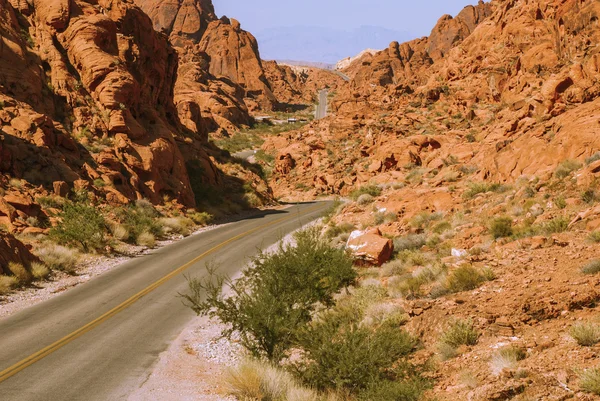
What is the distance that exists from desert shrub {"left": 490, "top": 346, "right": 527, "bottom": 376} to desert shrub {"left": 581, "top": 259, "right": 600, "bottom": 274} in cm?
275

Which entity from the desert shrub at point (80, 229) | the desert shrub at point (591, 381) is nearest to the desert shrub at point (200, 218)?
the desert shrub at point (80, 229)

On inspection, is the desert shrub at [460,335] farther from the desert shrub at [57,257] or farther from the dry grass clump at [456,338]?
the desert shrub at [57,257]

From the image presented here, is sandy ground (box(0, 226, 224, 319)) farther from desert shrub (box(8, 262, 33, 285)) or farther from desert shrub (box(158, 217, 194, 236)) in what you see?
desert shrub (box(158, 217, 194, 236))

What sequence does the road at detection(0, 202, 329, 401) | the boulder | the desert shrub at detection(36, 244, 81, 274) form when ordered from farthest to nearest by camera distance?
the desert shrub at detection(36, 244, 81, 274) < the boulder < the road at detection(0, 202, 329, 401)

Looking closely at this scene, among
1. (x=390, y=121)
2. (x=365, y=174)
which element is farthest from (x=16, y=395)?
(x=390, y=121)

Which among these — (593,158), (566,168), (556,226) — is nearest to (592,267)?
(556,226)

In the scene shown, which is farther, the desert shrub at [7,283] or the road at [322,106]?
the road at [322,106]

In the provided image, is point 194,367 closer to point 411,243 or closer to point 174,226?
point 411,243

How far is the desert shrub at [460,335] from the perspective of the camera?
355 inches

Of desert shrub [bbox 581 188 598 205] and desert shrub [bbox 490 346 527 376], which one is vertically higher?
desert shrub [bbox 581 188 598 205]

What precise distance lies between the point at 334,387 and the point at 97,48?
3209cm

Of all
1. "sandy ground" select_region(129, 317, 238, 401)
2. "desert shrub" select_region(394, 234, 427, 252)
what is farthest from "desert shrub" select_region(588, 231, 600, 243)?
"sandy ground" select_region(129, 317, 238, 401)

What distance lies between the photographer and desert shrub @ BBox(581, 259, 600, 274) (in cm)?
952

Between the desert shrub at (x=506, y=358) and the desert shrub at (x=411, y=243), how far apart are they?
908cm
